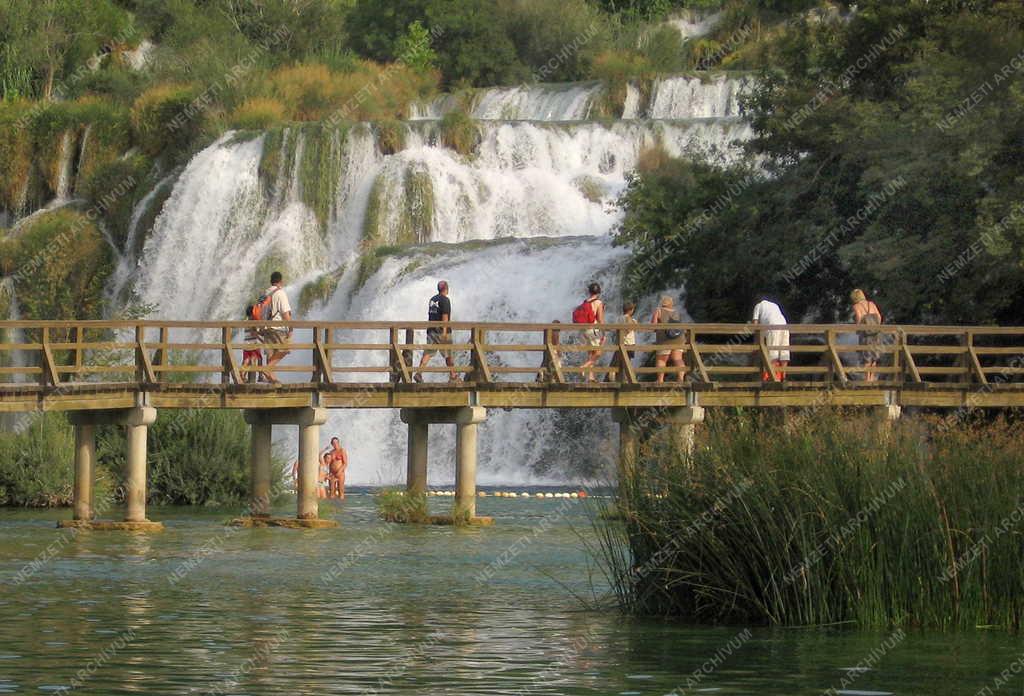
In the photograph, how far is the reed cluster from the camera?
59.5 feet

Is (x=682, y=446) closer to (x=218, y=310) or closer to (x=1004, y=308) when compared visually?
(x=1004, y=308)

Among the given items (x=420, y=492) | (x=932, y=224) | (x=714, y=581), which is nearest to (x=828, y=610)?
(x=714, y=581)

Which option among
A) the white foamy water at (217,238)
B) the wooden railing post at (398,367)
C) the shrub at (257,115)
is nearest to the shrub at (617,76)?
the shrub at (257,115)

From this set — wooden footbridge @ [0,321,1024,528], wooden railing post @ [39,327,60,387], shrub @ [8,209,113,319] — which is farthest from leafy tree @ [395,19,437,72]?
wooden railing post @ [39,327,60,387]

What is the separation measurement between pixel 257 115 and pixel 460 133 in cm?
650

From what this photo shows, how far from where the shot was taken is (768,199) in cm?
4144

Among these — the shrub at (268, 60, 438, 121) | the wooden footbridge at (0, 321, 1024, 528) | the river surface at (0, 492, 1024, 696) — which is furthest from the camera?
the shrub at (268, 60, 438, 121)

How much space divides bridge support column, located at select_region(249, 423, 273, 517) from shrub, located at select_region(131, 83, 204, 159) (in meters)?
30.3

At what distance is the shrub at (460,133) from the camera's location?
54375mm

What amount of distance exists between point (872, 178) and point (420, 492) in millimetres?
11307

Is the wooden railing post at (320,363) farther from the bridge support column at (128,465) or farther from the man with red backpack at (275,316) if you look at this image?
the bridge support column at (128,465)

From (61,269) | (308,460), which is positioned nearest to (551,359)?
(308,460)

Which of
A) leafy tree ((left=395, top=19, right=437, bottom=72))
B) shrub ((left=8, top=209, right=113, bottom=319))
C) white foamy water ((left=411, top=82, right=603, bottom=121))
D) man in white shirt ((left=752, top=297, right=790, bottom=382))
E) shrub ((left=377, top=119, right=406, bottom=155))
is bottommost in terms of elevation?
man in white shirt ((left=752, top=297, right=790, bottom=382))

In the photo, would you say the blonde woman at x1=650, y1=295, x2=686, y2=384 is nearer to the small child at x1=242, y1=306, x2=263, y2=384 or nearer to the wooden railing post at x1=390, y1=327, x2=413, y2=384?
the wooden railing post at x1=390, y1=327, x2=413, y2=384
